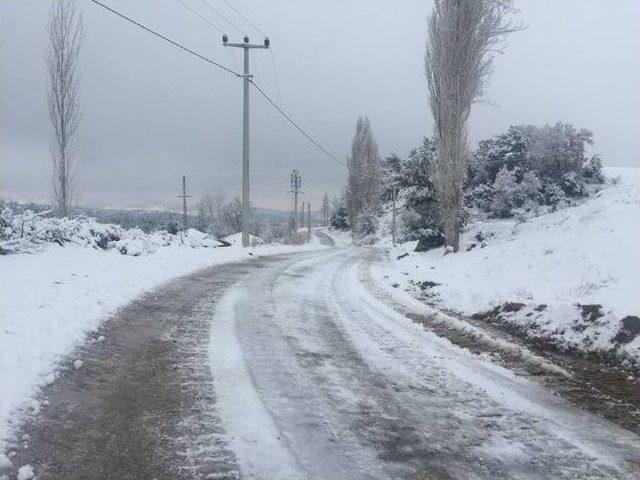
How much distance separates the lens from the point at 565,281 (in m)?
9.09

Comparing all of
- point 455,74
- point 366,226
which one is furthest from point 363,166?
point 455,74

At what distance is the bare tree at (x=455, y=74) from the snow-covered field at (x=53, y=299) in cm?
1077

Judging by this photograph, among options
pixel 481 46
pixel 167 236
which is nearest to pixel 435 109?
pixel 481 46

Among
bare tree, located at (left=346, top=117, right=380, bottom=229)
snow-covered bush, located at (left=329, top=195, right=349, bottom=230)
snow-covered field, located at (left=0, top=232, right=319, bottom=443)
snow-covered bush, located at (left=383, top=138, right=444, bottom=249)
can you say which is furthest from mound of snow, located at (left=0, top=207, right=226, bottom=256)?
snow-covered bush, located at (left=329, top=195, right=349, bottom=230)

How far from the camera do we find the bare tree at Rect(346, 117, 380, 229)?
6103 centimetres

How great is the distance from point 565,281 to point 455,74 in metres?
12.9

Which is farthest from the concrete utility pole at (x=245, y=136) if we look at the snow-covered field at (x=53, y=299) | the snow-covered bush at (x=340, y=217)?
the snow-covered bush at (x=340, y=217)

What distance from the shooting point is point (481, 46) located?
19562 mm

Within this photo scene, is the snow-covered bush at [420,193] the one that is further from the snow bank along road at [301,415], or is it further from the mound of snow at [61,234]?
the snow bank along road at [301,415]

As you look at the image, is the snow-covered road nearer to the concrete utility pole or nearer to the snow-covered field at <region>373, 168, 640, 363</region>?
the snow-covered field at <region>373, 168, 640, 363</region>

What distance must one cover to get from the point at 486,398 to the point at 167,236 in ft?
64.8

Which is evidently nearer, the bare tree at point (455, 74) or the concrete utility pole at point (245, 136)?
the bare tree at point (455, 74)

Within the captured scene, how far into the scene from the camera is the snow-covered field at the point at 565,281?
664cm

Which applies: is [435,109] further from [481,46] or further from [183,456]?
[183,456]
